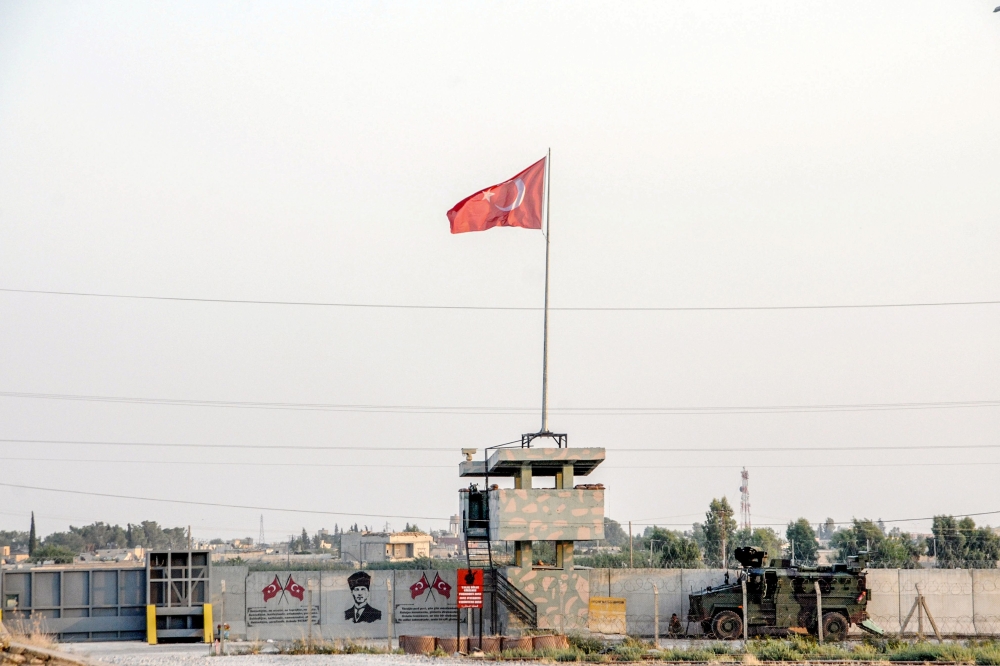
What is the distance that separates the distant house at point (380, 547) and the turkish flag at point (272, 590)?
50.2m

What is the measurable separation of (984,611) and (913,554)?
7529cm

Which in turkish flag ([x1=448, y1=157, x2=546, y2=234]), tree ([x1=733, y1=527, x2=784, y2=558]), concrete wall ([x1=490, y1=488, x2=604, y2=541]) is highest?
turkish flag ([x1=448, y1=157, x2=546, y2=234])

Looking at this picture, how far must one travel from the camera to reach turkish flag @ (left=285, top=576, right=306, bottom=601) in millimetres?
33938

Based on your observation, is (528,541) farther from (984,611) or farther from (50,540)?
(50,540)

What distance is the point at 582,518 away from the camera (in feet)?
109

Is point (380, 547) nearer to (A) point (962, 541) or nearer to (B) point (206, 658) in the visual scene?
(A) point (962, 541)

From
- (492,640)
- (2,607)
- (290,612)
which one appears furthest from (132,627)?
(492,640)

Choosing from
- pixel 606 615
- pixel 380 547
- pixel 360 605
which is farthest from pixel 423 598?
pixel 380 547

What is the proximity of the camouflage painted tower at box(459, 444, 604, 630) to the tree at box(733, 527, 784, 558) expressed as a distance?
9188 cm

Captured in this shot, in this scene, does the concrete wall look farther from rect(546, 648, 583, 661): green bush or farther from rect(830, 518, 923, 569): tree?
rect(830, 518, 923, 569): tree

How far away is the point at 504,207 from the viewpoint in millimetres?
35469

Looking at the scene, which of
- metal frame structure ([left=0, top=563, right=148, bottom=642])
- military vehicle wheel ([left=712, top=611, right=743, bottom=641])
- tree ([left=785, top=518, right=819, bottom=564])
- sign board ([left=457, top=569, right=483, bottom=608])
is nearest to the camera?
metal frame structure ([left=0, top=563, right=148, bottom=642])

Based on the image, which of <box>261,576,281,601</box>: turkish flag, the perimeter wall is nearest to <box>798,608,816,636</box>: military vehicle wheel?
the perimeter wall

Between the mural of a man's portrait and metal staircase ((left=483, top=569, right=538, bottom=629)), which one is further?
the mural of a man's portrait
